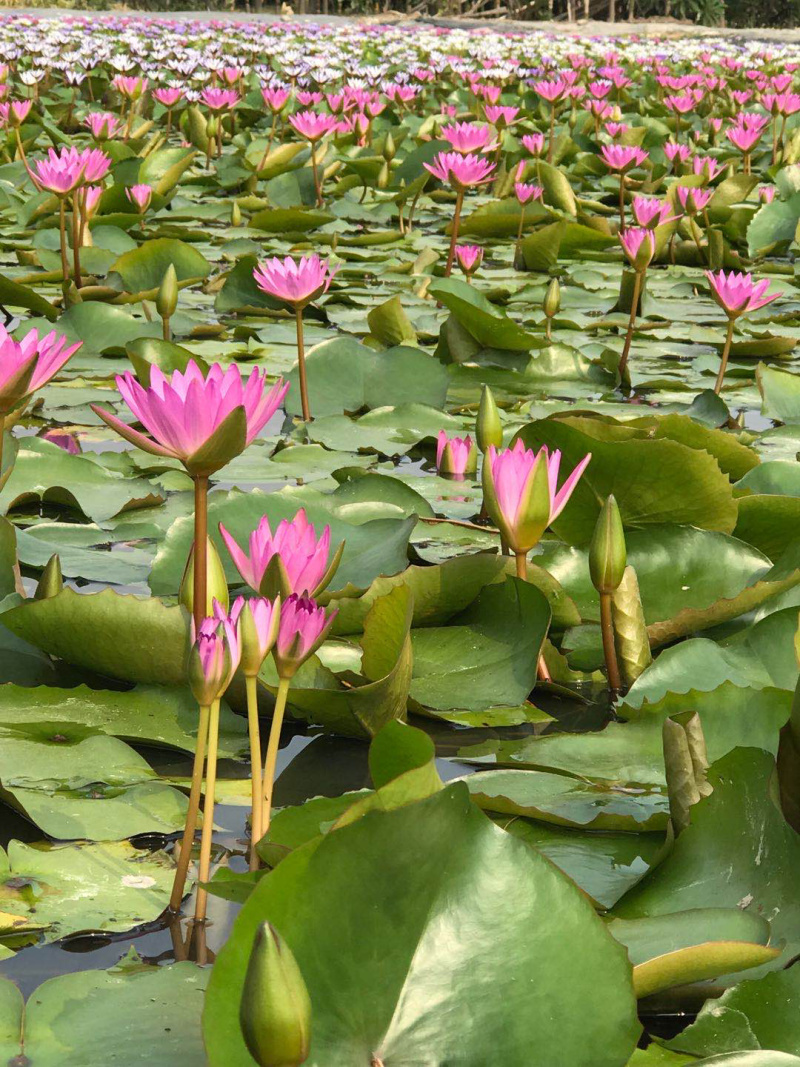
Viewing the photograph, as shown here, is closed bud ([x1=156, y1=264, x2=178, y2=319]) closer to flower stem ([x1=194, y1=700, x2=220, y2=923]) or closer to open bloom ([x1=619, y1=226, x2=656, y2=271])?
open bloom ([x1=619, y1=226, x2=656, y2=271])

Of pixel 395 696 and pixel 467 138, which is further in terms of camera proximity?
pixel 467 138

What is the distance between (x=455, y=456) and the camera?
2.27 meters

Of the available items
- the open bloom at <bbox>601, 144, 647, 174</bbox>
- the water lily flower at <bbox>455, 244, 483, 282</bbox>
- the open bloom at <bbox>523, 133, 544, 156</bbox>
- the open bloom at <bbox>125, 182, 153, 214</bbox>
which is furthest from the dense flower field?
the open bloom at <bbox>523, 133, 544, 156</bbox>

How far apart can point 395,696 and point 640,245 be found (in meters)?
1.80

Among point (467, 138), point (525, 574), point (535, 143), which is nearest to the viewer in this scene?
point (525, 574)

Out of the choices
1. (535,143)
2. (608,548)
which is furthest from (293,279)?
(535,143)

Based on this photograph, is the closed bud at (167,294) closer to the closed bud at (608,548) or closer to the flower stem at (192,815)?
the closed bud at (608,548)

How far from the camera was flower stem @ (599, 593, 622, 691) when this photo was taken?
1.38 metres

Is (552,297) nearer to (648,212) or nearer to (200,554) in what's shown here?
(648,212)

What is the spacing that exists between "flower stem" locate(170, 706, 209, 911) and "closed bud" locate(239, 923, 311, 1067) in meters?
0.28

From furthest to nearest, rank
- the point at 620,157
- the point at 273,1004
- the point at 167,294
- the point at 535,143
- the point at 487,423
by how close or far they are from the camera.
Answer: the point at 535,143
the point at 620,157
the point at 167,294
the point at 487,423
the point at 273,1004

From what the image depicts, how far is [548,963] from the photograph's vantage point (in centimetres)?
77

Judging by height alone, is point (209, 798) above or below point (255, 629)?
below

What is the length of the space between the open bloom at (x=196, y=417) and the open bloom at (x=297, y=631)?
0.57ft
